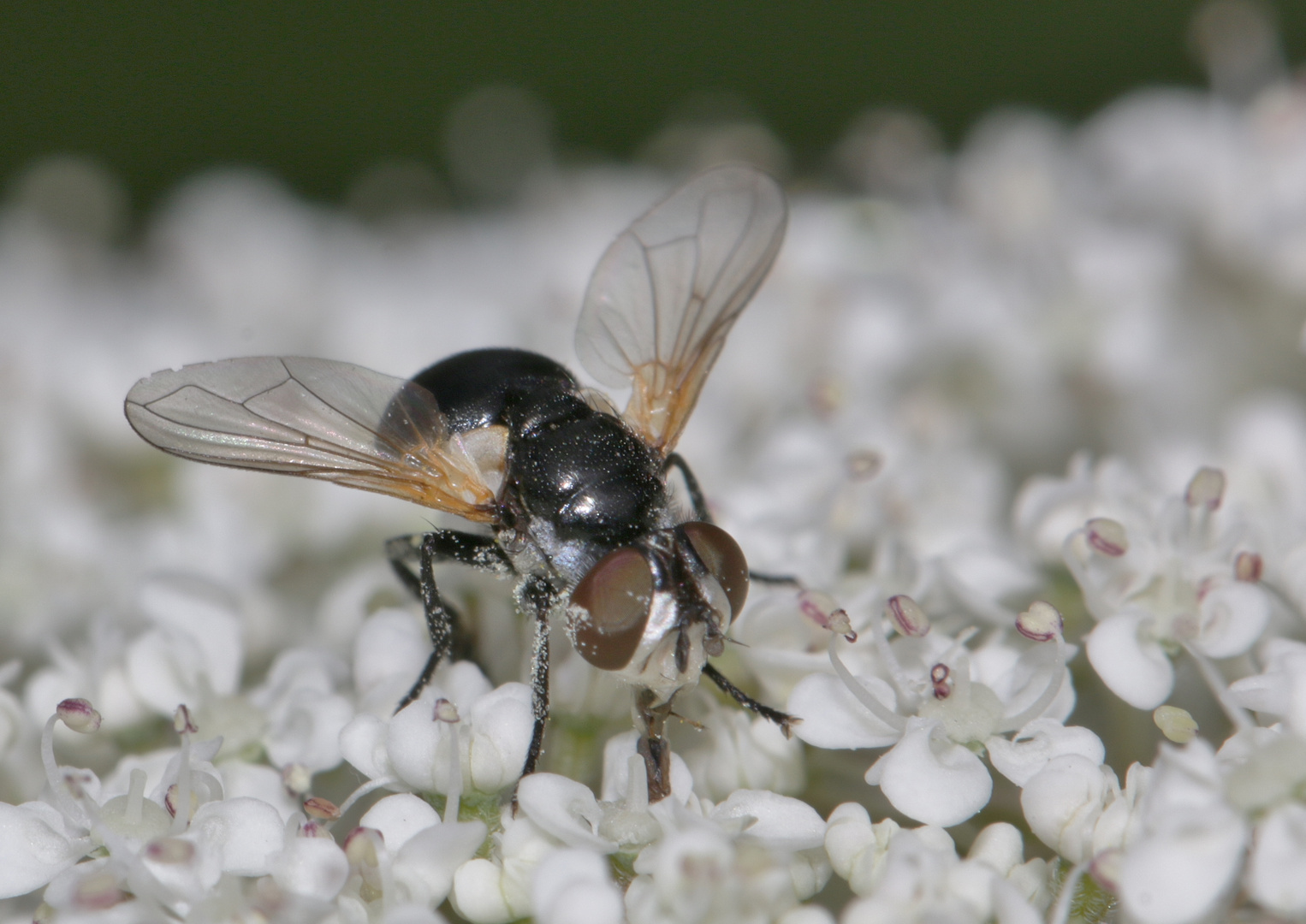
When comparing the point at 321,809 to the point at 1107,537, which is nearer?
the point at 321,809

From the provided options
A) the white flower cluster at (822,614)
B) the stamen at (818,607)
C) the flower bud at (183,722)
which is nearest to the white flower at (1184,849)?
the white flower cluster at (822,614)

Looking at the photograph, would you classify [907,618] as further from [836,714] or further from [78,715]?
[78,715]

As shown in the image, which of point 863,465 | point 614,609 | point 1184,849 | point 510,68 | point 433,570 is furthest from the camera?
point 510,68

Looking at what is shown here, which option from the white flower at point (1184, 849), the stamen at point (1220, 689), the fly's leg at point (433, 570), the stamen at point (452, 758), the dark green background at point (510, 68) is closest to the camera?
the white flower at point (1184, 849)

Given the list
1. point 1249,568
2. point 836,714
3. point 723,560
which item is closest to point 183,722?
point 723,560

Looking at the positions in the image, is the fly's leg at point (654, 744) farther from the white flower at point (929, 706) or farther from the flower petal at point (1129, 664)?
the flower petal at point (1129, 664)

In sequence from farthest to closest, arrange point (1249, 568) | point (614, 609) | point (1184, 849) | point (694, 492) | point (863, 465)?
point (863, 465) → point (694, 492) → point (1249, 568) → point (614, 609) → point (1184, 849)
